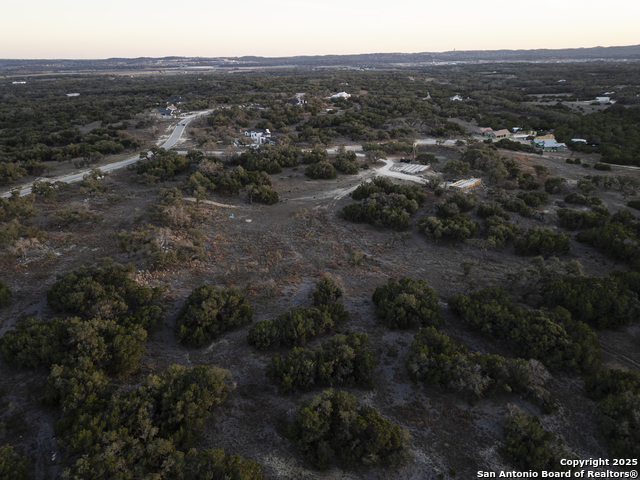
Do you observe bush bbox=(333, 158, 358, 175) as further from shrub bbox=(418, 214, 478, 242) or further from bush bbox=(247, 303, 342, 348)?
bush bbox=(247, 303, 342, 348)

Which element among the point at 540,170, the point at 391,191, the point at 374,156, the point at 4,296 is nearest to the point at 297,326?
the point at 4,296

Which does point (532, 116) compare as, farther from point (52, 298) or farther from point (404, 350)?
point (52, 298)

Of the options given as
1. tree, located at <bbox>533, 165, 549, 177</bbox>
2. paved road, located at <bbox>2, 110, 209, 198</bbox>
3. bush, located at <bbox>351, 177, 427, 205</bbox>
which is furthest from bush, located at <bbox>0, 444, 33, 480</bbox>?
tree, located at <bbox>533, 165, 549, 177</bbox>

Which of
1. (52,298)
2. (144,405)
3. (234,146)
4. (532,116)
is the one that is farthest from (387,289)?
(532,116)

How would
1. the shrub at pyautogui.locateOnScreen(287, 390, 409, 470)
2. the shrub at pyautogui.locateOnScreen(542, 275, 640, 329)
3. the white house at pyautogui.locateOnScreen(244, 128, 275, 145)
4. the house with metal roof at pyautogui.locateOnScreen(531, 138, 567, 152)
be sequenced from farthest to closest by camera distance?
1. the white house at pyautogui.locateOnScreen(244, 128, 275, 145)
2. the house with metal roof at pyautogui.locateOnScreen(531, 138, 567, 152)
3. the shrub at pyautogui.locateOnScreen(542, 275, 640, 329)
4. the shrub at pyautogui.locateOnScreen(287, 390, 409, 470)

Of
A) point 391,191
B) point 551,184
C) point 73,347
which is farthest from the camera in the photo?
point 551,184

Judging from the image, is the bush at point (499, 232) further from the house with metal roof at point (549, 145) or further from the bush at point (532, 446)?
the house with metal roof at point (549, 145)

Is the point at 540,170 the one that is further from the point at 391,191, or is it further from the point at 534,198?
the point at 391,191
